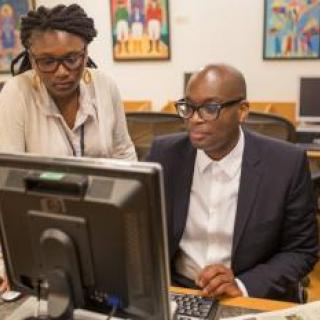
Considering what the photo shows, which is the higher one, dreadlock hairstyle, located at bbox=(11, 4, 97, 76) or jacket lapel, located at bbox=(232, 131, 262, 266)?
dreadlock hairstyle, located at bbox=(11, 4, 97, 76)

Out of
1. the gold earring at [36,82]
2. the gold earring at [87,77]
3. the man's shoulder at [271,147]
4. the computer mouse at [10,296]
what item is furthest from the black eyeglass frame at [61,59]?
the computer mouse at [10,296]

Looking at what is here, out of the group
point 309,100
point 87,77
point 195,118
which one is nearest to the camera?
point 195,118

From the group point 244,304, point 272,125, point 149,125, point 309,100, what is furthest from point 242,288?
point 309,100

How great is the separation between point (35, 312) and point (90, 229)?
34 centimetres

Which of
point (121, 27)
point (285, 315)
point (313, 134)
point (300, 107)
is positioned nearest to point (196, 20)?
point (121, 27)

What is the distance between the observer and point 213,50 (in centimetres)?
412

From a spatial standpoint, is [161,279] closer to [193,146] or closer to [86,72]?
[193,146]

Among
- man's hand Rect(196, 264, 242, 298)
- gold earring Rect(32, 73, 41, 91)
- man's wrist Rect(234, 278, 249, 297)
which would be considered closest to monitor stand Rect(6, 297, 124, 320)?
man's hand Rect(196, 264, 242, 298)

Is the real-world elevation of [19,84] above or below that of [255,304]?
above

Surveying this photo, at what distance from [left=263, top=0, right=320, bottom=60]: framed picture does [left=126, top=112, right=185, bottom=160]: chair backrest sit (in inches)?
55.1

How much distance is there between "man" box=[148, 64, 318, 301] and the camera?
5.02 feet

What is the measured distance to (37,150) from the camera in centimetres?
171

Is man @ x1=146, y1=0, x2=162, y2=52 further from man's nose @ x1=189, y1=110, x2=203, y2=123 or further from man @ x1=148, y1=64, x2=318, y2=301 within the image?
man's nose @ x1=189, y1=110, x2=203, y2=123

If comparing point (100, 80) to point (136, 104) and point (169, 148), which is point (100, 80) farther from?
point (136, 104)
